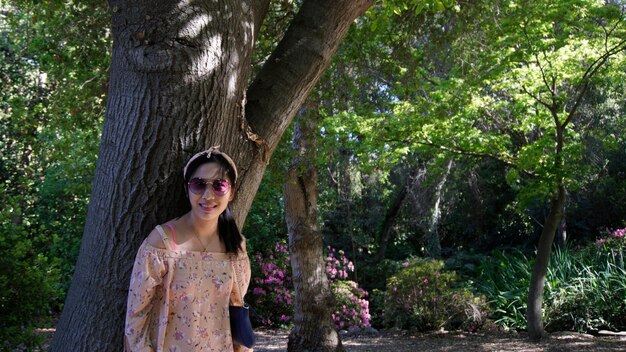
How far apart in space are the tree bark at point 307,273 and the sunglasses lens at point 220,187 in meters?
5.53

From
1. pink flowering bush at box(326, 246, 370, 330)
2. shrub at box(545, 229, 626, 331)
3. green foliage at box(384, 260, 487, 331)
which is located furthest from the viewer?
pink flowering bush at box(326, 246, 370, 330)

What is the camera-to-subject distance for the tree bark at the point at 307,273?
8477 mm

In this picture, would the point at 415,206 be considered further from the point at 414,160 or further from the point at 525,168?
the point at 525,168

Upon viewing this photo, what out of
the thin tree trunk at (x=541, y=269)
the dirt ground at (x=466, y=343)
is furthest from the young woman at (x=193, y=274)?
the thin tree trunk at (x=541, y=269)

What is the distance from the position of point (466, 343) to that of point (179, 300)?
850 cm

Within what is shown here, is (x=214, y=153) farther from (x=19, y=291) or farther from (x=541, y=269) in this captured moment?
(x=541, y=269)

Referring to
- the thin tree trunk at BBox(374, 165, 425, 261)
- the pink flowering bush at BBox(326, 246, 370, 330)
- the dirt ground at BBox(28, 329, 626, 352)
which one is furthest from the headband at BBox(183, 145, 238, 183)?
the thin tree trunk at BBox(374, 165, 425, 261)

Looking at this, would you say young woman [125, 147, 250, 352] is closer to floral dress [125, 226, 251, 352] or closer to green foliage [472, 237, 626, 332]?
floral dress [125, 226, 251, 352]

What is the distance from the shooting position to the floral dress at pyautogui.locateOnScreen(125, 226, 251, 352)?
2.66 meters

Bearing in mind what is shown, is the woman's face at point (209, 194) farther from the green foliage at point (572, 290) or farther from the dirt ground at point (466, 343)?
the green foliage at point (572, 290)

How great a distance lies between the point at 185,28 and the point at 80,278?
1.19 m

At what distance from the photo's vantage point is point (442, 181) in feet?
57.6

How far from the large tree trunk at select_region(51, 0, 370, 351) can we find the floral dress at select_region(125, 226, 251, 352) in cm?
15

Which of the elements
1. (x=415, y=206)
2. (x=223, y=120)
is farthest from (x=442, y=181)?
(x=223, y=120)
